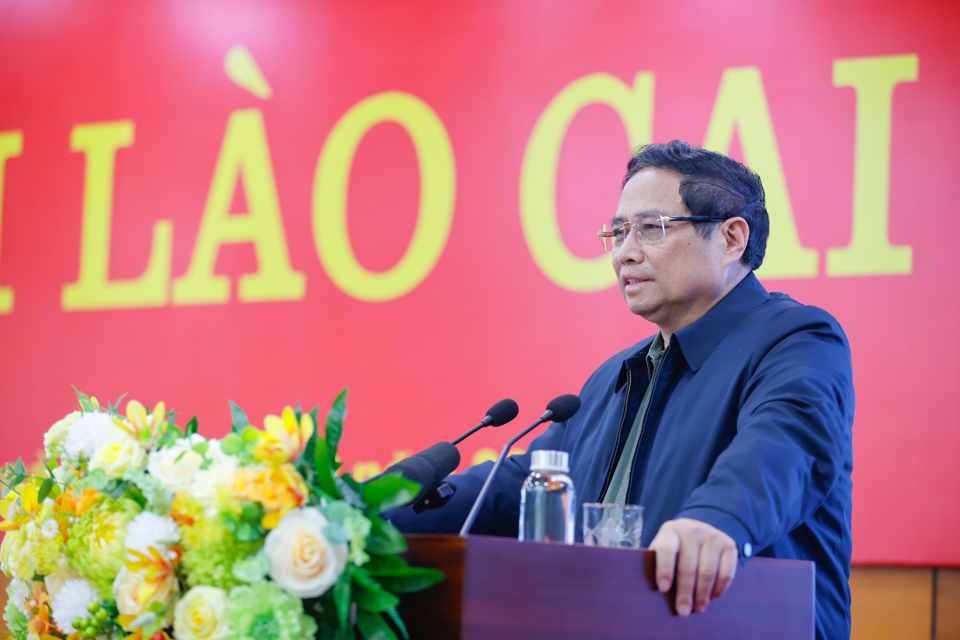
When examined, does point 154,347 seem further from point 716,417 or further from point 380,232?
point 716,417

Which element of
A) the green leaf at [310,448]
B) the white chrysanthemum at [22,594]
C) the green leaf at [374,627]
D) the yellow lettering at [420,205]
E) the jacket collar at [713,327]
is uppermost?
the yellow lettering at [420,205]

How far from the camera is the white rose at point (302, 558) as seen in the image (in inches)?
33.6

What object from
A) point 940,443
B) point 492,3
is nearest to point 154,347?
point 492,3

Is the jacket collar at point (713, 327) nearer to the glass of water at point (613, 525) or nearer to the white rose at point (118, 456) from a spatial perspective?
the glass of water at point (613, 525)

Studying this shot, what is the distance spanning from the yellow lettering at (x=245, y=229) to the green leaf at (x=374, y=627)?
246 cm

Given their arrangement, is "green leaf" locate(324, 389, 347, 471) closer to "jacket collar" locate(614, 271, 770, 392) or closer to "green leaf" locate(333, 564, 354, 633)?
"green leaf" locate(333, 564, 354, 633)

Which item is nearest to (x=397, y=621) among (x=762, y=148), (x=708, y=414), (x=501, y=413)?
(x=501, y=413)

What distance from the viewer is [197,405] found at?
3314 mm

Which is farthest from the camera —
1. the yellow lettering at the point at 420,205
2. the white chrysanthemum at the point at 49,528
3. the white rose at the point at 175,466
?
the yellow lettering at the point at 420,205

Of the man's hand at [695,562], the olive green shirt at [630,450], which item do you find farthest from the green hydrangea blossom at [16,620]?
the olive green shirt at [630,450]

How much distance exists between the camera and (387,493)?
0.92m

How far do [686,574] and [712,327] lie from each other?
2.69 ft

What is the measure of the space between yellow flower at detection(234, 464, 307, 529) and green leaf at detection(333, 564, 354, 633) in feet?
0.27

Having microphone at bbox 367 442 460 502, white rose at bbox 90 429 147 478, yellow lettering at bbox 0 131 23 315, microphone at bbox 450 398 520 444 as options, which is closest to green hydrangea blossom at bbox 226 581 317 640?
white rose at bbox 90 429 147 478
